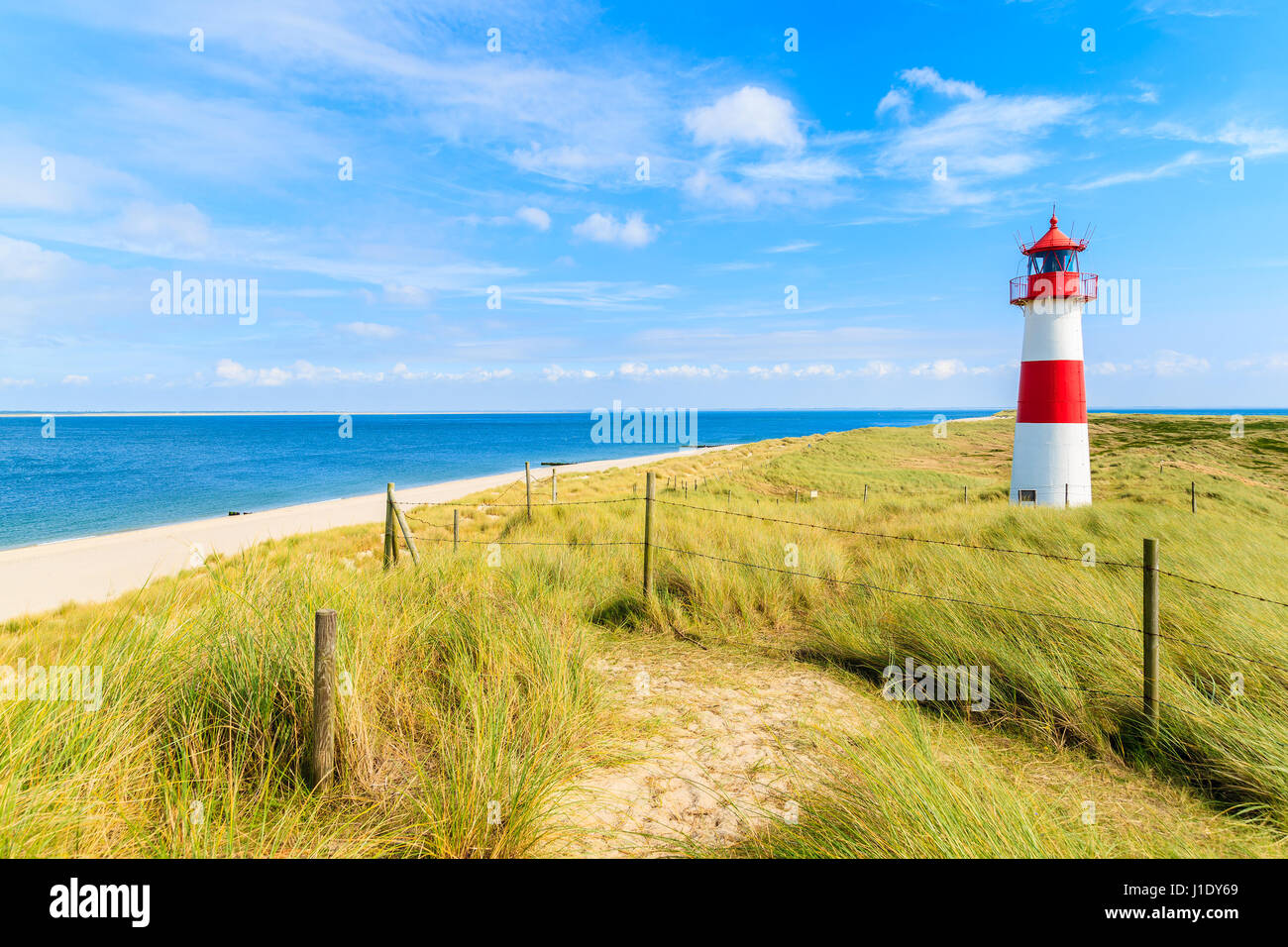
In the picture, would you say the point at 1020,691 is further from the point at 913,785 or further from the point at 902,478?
the point at 902,478

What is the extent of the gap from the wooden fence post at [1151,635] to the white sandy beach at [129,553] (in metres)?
12.7

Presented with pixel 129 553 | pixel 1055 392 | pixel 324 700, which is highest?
pixel 1055 392

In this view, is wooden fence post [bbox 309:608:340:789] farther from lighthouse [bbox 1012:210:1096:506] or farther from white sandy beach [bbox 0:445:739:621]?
lighthouse [bbox 1012:210:1096:506]

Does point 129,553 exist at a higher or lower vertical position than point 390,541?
lower

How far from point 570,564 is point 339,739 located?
4705 millimetres

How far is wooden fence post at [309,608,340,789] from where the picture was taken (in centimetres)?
312

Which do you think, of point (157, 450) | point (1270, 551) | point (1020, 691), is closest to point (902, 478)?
point (1270, 551)

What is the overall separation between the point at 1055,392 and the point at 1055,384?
185 mm

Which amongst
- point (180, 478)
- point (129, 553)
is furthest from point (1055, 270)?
point (180, 478)

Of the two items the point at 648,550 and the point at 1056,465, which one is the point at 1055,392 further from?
the point at 648,550

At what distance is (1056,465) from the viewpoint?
14.2m

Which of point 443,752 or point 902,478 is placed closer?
point 443,752
